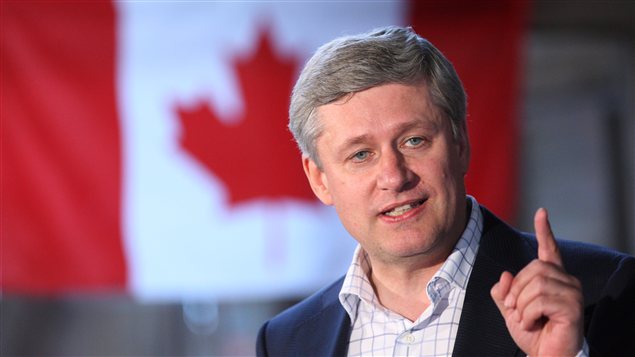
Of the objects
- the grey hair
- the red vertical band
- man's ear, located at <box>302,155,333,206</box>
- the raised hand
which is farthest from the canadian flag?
the raised hand

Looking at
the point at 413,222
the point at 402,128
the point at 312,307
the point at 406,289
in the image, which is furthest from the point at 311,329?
the point at 402,128

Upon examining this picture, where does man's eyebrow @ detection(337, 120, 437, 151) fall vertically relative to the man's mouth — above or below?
above

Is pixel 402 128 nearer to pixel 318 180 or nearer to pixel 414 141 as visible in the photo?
pixel 414 141

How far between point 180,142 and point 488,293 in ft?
8.22

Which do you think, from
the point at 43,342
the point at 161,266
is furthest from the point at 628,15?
the point at 43,342

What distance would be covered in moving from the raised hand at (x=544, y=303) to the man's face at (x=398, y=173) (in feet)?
0.93

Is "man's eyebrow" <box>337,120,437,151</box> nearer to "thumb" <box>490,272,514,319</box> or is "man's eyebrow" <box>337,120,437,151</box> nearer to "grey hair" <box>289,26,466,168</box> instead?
"grey hair" <box>289,26,466,168</box>

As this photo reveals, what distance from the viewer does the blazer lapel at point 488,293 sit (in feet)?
5.26

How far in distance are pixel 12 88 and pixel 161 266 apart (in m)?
0.93

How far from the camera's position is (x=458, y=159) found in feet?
5.78

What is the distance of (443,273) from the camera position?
1719 mm

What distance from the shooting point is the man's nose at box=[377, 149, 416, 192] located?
1647 mm

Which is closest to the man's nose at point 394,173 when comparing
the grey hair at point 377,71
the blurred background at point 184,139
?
the grey hair at point 377,71

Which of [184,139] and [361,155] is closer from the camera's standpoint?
[361,155]
